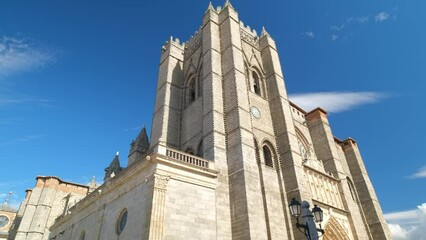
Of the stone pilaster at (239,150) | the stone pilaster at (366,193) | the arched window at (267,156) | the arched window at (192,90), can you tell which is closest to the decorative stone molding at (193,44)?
the arched window at (192,90)

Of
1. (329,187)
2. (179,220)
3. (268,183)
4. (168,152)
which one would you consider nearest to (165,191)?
(179,220)

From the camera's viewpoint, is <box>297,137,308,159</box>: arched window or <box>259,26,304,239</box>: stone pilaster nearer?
<box>259,26,304,239</box>: stone pilaster

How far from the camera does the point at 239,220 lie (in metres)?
11.9

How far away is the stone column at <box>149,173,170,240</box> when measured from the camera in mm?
9734

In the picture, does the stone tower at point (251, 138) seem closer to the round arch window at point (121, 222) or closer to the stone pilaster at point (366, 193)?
the stone pilaster at point (366, 193)

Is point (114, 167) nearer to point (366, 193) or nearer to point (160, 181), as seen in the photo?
point (160, 181)

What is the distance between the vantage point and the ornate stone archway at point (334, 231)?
50.9 ft

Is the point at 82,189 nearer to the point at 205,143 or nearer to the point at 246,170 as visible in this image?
the point at 205,143

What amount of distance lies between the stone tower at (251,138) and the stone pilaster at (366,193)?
0.23 feet

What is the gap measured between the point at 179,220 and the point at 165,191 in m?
1.16

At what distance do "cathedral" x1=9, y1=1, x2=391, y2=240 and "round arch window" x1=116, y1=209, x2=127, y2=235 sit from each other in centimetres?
5

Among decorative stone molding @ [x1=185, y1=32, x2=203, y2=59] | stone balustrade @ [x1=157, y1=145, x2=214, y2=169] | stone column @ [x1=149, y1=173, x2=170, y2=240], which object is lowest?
stone column @ [x1=149, y1=173, x2=170, y2=240]

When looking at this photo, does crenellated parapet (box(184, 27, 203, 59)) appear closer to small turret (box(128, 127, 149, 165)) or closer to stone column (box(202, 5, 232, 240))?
stone column (box(202, 5, 232, 240))

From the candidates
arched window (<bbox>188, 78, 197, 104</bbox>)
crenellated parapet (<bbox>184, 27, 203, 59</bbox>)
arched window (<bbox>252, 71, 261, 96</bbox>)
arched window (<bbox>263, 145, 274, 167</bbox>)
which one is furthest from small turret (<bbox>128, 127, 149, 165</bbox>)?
arched window (<bbox>263, 145, 274, 167</bbox>)
